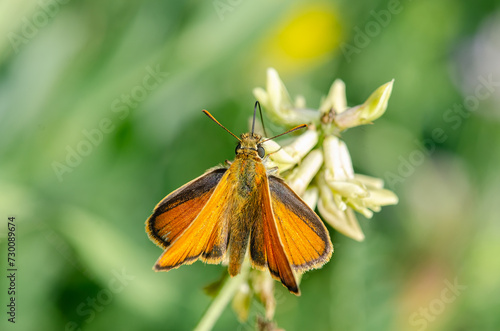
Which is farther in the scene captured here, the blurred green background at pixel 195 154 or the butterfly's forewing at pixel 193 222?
the blurred green background at pixel 195 154

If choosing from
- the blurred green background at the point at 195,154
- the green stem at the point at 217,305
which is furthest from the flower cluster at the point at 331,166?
the blurred green background at the point at 195,154

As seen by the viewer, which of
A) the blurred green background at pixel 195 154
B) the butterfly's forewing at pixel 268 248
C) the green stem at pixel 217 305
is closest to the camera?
the butterfly's forewing at pixel 268 248

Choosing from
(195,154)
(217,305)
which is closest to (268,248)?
(217,305)

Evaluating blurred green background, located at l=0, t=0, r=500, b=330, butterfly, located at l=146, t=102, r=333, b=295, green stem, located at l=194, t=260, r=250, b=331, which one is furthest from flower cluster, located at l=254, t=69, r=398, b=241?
blurred green background, located at l=0, t=0, r=500, b=330

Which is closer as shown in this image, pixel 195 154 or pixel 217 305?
pixel 217 305

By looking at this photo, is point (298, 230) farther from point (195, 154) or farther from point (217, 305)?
point (195, 154)

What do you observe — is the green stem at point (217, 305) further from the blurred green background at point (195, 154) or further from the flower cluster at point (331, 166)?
the blurred green background at point (195, 154)

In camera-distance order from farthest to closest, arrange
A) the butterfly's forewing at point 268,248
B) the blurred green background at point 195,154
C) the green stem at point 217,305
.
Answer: the blurred green background at point 195,154 < the green stem at point 217,305 < the butterfly's forewing at point 268,248
